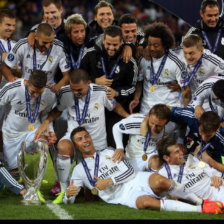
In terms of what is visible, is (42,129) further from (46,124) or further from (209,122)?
(209,122)

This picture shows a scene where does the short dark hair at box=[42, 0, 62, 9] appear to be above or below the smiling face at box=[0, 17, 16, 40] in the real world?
above

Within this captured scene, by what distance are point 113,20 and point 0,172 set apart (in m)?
2.48

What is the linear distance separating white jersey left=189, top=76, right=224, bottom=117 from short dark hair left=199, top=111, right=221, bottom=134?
468 mm

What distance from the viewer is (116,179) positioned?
5.62 meters

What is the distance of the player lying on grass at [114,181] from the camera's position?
542cm

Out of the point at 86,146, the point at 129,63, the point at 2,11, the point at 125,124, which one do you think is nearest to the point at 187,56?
the point at 129,63

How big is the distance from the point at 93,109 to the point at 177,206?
1.55 m

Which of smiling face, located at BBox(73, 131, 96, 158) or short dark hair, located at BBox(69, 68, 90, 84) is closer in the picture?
smiling face, located at BBox(73, 131, 96, 158)

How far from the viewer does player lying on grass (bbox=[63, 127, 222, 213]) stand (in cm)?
542

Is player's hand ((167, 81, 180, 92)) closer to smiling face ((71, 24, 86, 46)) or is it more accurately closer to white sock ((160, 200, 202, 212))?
smiling face ((71, 24, 86, 46))

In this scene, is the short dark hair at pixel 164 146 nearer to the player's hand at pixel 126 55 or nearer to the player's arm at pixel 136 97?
the player's arm at pixel 136 97

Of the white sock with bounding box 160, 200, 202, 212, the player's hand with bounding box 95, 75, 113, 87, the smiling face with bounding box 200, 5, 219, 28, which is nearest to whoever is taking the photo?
the white sock with bounding box 160, 200, 202, 212

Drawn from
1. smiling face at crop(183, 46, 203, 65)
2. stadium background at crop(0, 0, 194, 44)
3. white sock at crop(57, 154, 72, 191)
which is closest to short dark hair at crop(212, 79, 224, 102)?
smiling face at crop(183, 46, 203, 65)

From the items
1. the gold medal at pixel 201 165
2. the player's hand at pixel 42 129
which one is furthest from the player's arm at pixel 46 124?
the gold medal at pixel 201 165
